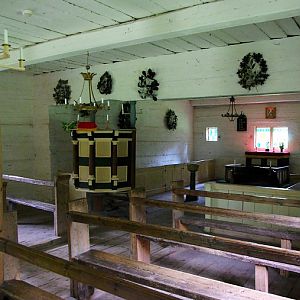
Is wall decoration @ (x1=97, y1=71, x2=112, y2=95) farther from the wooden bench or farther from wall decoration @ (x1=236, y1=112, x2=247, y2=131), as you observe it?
wall decoration @ (x1=236, y1=112, x2=247, y2=131)

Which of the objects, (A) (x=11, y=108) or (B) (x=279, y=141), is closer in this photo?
(A) (x=11, y=108)

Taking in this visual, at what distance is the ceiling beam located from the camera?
248 cm

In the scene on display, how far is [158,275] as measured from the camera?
7.48 feet

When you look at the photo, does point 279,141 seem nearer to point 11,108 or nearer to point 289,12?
point 11,108

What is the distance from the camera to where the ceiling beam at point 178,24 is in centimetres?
248

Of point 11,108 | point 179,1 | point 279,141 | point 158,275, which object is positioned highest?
point 179,1

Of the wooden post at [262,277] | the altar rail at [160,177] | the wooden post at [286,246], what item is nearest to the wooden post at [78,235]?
the wooden post at [262,277]

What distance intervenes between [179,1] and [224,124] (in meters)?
9.35

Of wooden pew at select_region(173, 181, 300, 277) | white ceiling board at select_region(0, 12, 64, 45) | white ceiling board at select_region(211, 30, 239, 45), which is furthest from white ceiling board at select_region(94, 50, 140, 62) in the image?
wooden pew at select_region(173, 181, 300, 277)

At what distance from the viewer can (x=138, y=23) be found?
10.1 feet

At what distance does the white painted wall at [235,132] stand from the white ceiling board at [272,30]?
7514mm

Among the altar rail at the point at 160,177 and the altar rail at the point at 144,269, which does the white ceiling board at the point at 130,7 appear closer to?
the altar rail at the point at 144,269

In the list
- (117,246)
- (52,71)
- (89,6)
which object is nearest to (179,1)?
(89,6)

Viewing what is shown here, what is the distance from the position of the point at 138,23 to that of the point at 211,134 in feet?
30.3
